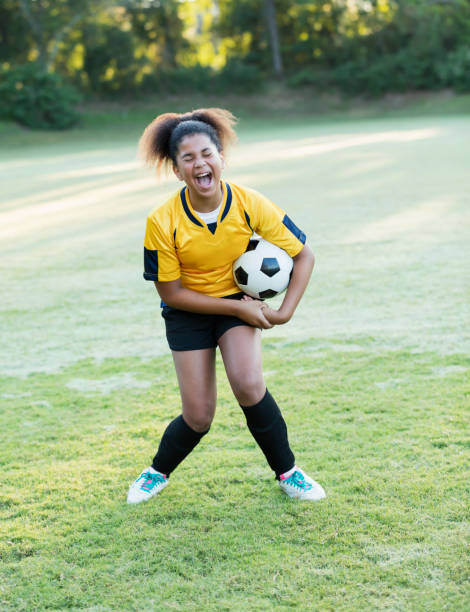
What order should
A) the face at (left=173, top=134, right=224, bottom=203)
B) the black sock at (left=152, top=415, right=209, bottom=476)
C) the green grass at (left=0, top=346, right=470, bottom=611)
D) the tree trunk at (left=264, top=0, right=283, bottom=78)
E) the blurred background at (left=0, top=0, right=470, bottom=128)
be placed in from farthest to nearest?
the tree trunk at (left=264, top=0, right=283, bottom=78) → the blurred background at (left=0, top=0, right=470, bottom=128) → the black sock at (left=152, top=415, right=209, bottom=476) → the face at (left=173, top=134, right=224, bottom=203) → the green grass at (left=0, top=346, right=470, bottom=611)

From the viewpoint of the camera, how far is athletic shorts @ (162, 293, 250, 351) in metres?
3.21

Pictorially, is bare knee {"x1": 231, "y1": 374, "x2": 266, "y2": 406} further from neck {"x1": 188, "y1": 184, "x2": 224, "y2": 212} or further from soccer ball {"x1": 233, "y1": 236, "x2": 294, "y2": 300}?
neck {"x1": 188, "y1": 184, "x2": 224, "y2": 212}

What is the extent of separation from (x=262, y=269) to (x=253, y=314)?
0.72 feet

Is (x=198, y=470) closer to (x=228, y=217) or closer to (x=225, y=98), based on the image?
(x=228, y=217)

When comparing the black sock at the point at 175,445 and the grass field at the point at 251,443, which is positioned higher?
the black sock at the point at 175,445

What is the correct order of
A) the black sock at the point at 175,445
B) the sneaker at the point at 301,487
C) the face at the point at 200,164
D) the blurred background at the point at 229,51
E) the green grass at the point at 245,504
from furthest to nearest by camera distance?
1. the blurred background at the point at 229,51
2. the black sock at the point at 175,445
3. the sneaker at the point at 301,487
4. the face at the point at 200,164
5. the green grass at the point at 245,504

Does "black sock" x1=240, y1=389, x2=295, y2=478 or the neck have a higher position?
the neck

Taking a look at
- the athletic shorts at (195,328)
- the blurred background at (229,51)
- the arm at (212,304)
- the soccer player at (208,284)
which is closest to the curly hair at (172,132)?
the soccer player at (208,284)

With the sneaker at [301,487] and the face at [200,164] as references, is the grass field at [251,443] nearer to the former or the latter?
the sneaker at [301,487]

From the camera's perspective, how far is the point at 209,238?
10.3 ft

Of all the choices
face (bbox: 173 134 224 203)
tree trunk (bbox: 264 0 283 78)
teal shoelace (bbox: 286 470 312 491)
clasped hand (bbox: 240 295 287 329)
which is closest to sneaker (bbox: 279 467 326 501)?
teal shoelace (bbox: 286 470 312 491)


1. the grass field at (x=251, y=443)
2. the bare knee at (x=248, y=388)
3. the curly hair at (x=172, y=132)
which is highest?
the curly hair at (x=172, y=132)

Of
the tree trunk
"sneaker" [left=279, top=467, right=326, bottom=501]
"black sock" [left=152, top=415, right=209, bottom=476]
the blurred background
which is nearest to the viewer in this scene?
"sneaker" [left=279, top=467, right=326, bottom=501]

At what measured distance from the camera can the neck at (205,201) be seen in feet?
10.2
